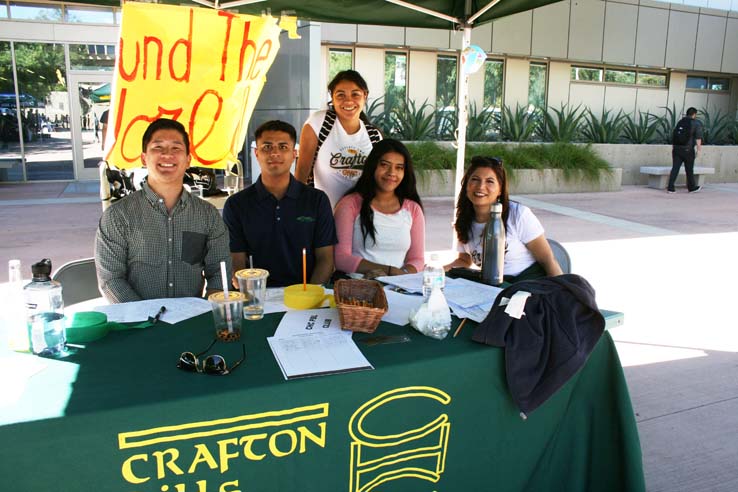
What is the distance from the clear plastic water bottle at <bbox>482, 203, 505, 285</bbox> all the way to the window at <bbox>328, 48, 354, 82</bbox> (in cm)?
1088

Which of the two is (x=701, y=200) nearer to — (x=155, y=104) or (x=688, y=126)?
(x=688, y=126)

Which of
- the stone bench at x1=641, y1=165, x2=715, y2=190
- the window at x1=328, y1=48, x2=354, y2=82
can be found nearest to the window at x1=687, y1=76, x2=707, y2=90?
the stone bench at x1=641, y1=165, x2=715, y2=190

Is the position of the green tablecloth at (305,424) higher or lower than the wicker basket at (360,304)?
lower

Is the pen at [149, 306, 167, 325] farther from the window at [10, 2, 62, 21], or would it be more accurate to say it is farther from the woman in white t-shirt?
the window at [10, 2, 62, 21]

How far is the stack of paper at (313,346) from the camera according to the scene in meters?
1.74

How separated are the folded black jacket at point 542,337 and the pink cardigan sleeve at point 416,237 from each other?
56.0 inches

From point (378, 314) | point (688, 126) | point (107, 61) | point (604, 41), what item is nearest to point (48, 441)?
point (378, 314)

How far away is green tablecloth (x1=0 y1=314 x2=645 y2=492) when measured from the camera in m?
1.48

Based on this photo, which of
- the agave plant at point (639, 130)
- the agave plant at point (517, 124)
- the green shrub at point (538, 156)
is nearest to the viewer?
the green shrub at point (538, 156)

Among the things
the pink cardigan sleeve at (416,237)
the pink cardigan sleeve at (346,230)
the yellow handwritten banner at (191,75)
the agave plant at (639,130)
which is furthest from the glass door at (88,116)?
the agave plant at (639,130)

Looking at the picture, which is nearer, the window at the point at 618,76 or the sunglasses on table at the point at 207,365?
the sunglasses on table at the point at 207,365

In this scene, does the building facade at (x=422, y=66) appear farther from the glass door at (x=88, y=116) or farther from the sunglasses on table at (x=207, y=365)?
the sunglasses on table at (x=207, y=365)

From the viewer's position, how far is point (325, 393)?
1701 millimetres

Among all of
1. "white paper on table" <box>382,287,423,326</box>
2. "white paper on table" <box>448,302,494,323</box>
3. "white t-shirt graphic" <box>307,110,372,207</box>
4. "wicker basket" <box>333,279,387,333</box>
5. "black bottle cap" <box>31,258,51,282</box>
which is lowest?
"white paper on table" <box>382,287,423,326</box>
